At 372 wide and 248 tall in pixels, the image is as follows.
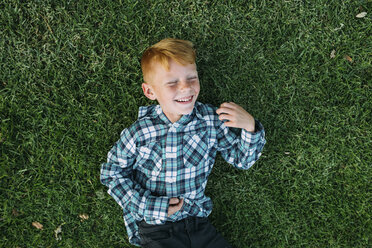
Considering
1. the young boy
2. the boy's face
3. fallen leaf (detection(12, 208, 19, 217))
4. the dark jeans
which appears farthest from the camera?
fallen leaf (detection(12, 208, 19, 217))

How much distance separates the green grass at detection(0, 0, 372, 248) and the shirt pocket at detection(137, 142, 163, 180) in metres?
0.60

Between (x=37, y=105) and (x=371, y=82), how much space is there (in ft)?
12.5

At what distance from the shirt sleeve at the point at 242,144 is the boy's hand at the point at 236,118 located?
0.23ft

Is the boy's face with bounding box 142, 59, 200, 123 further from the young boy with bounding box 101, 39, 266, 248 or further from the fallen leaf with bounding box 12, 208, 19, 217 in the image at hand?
the fallen leaf with bounding box 12, 208, 19, 217

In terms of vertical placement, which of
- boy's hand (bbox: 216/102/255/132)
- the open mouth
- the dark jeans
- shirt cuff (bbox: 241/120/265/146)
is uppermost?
the open mouth

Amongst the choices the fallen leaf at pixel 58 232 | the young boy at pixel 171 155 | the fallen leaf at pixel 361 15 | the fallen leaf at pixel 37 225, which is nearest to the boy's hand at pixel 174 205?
the young boy at pixel 171 155

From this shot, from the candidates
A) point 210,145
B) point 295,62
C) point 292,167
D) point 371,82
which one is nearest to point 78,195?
point 210,145

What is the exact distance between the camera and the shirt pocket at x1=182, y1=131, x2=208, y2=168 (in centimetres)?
265

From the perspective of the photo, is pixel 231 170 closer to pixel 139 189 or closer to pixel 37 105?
pixel 139 189

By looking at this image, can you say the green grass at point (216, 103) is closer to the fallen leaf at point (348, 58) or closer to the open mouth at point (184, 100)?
the fallen leaf at point (348, 58)

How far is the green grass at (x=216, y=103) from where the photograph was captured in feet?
9.90

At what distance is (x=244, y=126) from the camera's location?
262cm

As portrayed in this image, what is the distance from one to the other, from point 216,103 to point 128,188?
1.34 meters

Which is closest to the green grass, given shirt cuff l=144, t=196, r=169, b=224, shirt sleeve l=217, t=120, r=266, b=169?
shirt sleeve l=217, t=120, r=266, b=169
